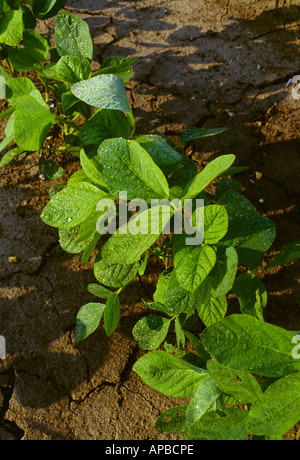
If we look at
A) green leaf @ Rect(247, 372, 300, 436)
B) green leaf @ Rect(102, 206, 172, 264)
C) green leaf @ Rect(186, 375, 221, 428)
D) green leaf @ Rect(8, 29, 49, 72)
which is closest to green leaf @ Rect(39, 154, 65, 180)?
green leaf @ Rect(8, 29, 49, 72)

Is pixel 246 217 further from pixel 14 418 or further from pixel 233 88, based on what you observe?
pixel 233 88

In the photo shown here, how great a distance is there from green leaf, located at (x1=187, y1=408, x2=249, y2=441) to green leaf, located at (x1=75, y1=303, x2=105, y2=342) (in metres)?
0.61

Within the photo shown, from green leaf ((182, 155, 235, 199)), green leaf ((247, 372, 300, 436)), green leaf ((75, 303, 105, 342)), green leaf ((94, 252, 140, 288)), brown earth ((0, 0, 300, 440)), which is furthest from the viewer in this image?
brown earth ((0, 0, 300, 440))

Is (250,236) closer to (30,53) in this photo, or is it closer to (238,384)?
(238,384)

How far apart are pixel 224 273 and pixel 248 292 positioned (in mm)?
261

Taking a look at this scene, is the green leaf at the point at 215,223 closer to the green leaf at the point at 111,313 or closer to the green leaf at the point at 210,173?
the green leaf at the point at 210,173

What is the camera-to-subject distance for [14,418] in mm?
1606

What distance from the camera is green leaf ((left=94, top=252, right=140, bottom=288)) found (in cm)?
135

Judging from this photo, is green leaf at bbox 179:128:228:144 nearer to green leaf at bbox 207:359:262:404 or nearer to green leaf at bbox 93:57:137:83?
green leaf at bbox 93:57:137:83

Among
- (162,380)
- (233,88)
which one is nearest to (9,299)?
(162,380)

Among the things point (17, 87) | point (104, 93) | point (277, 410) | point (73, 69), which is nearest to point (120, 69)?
point (73, 69)

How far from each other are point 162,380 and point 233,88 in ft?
6.21

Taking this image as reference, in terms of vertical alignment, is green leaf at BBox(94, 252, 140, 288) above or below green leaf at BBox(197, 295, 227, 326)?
above

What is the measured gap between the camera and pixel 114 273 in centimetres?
136
